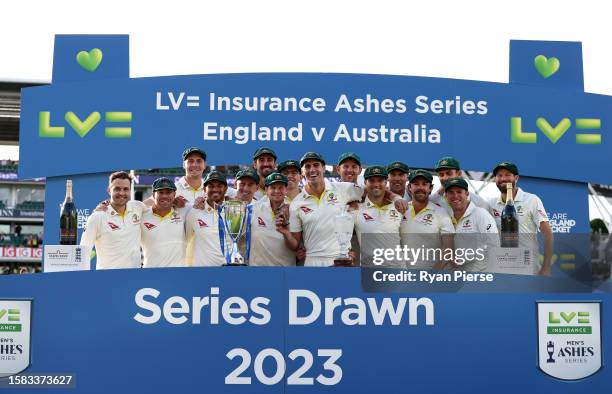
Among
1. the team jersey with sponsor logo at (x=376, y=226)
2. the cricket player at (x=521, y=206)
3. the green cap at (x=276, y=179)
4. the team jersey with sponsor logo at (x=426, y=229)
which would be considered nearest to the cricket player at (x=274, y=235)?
the green cap at (x=276, y=179)

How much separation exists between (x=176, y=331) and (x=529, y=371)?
7.45ft

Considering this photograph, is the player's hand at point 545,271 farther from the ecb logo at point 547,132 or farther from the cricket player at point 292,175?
the ecb logo at point 547,132

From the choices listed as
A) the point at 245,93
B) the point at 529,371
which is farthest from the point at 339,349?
the point at 245,93

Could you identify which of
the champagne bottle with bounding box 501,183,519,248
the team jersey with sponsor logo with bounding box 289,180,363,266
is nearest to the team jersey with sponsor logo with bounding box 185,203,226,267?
the team jersey with sponsor logo with bounding box 289,180,363,266

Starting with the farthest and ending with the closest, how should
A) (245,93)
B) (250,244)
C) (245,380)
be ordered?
(245,93) < (250,244) < (245,380)

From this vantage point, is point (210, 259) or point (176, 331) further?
point (210, 259)

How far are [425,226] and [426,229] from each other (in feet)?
0.25

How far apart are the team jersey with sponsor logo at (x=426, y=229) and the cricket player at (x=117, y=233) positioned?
76.6 inches

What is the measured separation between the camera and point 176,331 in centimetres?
636

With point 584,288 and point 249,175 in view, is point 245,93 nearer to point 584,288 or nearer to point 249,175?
point 249,175

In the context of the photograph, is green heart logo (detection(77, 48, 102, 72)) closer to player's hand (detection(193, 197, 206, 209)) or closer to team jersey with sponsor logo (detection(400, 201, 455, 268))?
player's hand (detection(193, 197, 206, 209))

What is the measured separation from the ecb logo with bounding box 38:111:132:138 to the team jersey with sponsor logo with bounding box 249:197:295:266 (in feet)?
9.84

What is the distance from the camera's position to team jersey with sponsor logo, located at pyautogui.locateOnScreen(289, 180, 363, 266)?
22.7 feet

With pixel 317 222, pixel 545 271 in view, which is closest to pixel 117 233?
pixel 317 222
